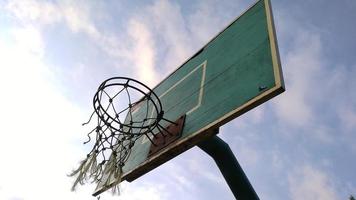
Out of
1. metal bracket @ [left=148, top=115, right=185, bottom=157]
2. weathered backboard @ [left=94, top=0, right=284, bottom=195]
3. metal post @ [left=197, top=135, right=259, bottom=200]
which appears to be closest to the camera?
weathered backboard @ [left=94, top=0, right=284, bottom=195]

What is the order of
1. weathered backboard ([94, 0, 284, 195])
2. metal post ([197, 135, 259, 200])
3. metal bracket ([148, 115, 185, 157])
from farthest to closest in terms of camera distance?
1. metal post ([197, 135, 259, 200])
2. metal bracket ([148, 115, 185, 157])
3. weathered backboard ([94, 0, 284, 195])

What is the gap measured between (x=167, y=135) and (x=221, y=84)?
950mm

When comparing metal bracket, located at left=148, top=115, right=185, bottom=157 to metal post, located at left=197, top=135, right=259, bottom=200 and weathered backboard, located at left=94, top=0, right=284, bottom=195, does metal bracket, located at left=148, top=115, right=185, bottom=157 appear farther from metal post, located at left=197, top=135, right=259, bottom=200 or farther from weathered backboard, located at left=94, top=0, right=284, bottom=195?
metal post, located at left=197, top=135, right=259, bottom=200

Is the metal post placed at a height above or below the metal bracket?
below

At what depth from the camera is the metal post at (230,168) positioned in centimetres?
449

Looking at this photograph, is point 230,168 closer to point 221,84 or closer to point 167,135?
point 167,135

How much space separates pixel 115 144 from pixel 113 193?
694 mm

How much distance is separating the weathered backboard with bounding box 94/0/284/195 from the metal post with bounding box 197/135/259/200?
1.91 ft

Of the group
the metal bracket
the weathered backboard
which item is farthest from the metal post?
the weathered backboard

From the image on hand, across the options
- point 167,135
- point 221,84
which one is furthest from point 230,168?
point 221,84

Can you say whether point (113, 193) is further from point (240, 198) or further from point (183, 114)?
point (240, 198)

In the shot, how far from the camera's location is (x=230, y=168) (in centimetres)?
458

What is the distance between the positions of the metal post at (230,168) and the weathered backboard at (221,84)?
58 centimetres

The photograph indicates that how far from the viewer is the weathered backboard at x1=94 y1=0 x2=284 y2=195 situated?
145 inches
